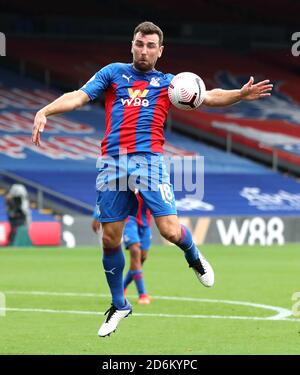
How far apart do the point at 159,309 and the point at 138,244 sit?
138 cm

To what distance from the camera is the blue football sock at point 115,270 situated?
1023cm

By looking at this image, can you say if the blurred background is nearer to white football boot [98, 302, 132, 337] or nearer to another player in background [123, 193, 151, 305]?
another player in background [123, 193, 151, 305]

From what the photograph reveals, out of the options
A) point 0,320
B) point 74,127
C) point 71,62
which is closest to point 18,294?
point 0,320

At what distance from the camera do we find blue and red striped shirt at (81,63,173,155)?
32.6 feet

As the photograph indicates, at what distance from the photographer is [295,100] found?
43031 millimetres

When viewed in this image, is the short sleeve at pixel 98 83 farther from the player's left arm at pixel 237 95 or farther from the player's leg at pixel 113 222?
the player's left arm at pixel 237 95

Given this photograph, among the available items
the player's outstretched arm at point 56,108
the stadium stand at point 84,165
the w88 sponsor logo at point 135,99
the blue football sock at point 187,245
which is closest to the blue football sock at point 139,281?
the blue football sock at point 187,245

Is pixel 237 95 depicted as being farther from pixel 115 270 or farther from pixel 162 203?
pixel 115 270

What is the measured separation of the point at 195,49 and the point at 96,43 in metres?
4.17

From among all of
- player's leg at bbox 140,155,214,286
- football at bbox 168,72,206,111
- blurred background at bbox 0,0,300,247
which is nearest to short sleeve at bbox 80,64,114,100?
football at bbox 168,72,206,111

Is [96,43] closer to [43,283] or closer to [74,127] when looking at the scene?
[74,127]

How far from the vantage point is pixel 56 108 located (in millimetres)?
9391

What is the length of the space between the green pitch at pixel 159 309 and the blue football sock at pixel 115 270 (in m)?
0.43

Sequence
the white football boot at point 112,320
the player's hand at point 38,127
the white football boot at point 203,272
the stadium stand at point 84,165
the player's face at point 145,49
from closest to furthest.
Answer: the player's hand at point 38,127 → the player's face at point 145,49 → the white football boot at point 112,320 → the white football boot at point 203,272 → the stadium stand at point 84,165
